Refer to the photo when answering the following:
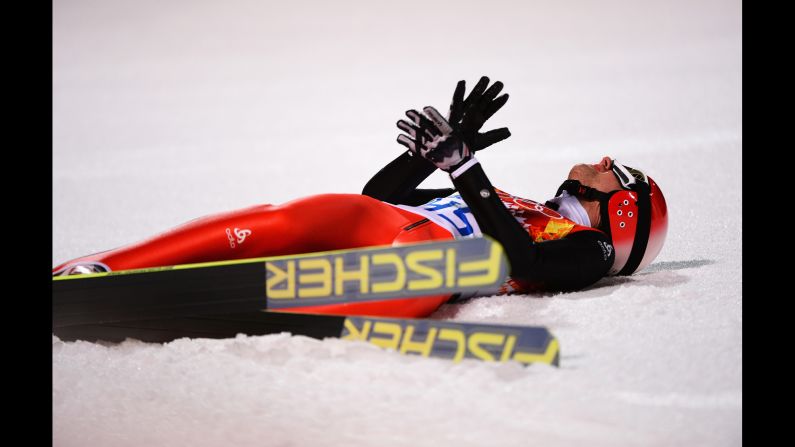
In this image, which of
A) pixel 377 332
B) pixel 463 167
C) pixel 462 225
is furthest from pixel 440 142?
pixel 377 332

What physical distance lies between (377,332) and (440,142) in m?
0.52

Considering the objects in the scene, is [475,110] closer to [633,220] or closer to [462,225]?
[462,225]

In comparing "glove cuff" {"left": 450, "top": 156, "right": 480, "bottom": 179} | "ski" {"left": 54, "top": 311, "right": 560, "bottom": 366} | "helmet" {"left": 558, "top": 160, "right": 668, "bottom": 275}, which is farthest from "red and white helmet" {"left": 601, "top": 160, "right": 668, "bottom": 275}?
"ski" {"left": 54, "top": 311, "right": 560, "bottom": 366}

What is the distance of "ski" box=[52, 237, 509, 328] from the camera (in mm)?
1981

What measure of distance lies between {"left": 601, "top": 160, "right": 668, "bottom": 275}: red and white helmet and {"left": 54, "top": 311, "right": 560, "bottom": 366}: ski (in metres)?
0.72

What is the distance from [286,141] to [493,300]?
2.89 m

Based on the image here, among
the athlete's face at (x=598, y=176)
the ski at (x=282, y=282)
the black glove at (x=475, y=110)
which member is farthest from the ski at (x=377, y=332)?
the athlete's face at (x=598, y=176)

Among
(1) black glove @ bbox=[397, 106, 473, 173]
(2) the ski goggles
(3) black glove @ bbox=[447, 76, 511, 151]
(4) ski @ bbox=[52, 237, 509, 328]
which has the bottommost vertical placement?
(4) ski @ bbox=[52, 237, 509, 328]

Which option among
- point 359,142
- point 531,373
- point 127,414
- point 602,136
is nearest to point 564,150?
point 602,136

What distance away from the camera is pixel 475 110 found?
256cm

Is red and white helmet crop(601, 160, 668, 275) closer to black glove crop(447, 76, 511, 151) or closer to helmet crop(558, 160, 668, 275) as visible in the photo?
helmet crop(558, 160, 668, 275)

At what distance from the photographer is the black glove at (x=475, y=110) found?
2.52m

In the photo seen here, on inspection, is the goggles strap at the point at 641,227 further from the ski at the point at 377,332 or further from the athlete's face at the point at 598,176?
the ski at the point at 377,332

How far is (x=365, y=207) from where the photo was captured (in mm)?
2381
